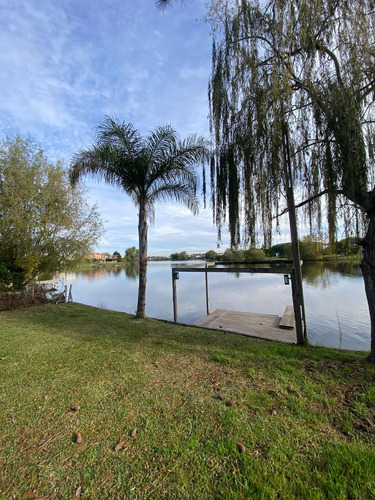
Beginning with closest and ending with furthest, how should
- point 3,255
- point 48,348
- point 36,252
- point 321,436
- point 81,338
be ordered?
1. point 321,436
2. point 48,348
3. point 81,338
4. point 3,255
5. point 36,252

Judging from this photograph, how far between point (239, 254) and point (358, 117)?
2.40m

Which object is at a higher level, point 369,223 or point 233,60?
point 233,60

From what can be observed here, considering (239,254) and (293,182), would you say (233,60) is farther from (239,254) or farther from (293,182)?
(239,254)

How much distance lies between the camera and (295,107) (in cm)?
312

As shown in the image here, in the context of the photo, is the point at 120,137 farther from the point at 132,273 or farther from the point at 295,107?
the point at 132,273

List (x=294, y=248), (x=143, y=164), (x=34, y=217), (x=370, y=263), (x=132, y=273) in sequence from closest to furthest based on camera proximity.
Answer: (x=370, y=263) → (x=294, y=248) → (x=143, y=164) → (x=34, y=217) → (x=132, y=273)

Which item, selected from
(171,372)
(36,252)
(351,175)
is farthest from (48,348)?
(36,252)

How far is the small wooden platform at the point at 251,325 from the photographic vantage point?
5418mm

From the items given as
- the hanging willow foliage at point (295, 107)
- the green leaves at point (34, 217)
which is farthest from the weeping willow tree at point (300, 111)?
the green leaves at point (34, 217)

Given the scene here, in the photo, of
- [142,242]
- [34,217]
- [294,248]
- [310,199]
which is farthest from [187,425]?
[34,217]

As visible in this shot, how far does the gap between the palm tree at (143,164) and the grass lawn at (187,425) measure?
3.37 m

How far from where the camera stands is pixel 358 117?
270 cm

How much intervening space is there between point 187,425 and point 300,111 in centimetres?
403

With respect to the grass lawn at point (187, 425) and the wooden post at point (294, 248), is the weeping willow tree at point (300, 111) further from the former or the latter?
the grass lawn at point (187, 425)
